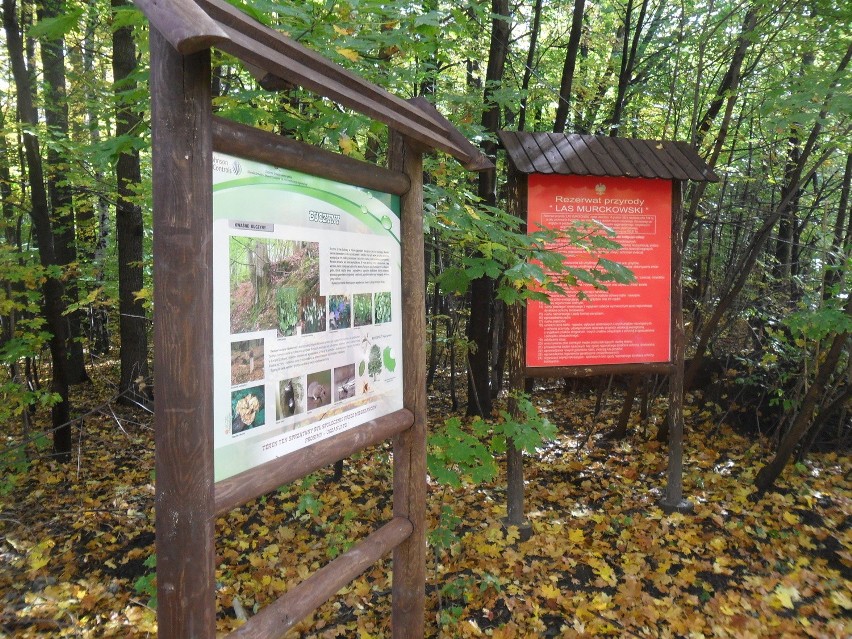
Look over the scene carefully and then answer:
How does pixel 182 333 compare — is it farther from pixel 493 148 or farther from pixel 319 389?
pixel 493 148

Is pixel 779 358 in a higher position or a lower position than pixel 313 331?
lower

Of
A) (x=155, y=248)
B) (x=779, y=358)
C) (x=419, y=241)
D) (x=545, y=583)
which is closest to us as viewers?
(x=155, y=248)

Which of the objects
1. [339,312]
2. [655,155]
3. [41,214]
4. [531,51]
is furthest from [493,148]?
[339,312]

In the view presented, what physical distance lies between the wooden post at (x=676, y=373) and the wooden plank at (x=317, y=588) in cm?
306

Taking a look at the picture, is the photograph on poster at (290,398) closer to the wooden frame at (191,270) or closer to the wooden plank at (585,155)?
the wooden frame at (191,270)

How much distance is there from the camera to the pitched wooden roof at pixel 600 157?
4188mm

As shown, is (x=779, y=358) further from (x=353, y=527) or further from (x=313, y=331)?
(x=313, y=331)

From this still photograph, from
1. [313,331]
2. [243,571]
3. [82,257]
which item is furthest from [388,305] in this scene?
[82,257]

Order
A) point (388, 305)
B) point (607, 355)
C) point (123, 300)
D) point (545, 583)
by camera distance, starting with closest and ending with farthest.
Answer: point (388, 305) → point (545, 583) → point (607, 355) → point (123, 300)

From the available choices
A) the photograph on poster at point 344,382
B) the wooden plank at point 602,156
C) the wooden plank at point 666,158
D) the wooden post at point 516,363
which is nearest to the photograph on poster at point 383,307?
the photograph on poster at point 344,382

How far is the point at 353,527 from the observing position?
15.5 feet

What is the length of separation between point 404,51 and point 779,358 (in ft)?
18.1

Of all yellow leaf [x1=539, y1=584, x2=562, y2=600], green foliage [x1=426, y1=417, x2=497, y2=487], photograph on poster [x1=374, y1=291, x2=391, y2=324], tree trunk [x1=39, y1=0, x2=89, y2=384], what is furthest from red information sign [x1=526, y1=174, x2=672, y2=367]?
tree trunk [x1=39, y1=0, x2=89, y2=384]

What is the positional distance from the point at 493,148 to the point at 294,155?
625 centimetres
